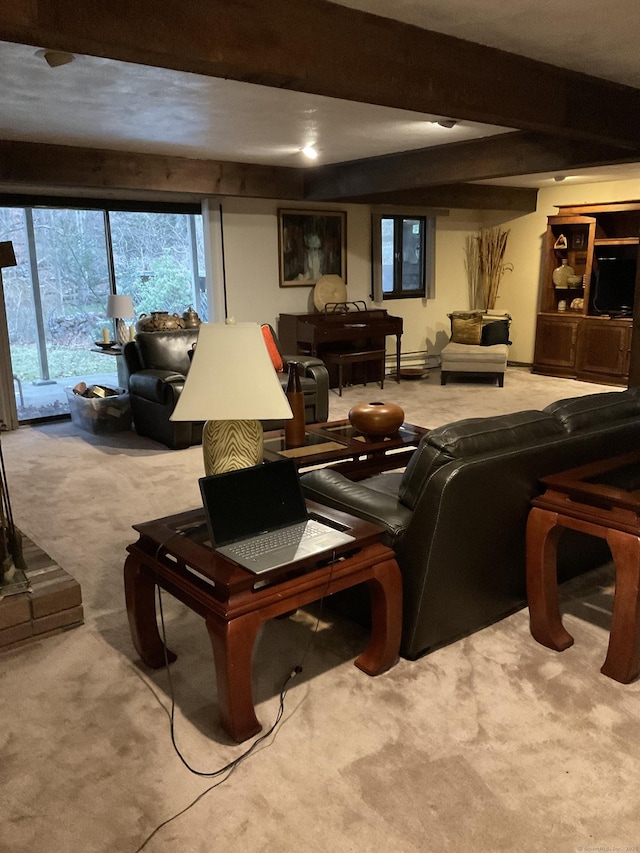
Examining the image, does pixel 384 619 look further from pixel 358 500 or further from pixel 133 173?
pixel 133 173

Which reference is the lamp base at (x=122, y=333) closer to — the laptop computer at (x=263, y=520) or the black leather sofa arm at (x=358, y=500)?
the black leather sofa arm at (x=358, y=500)

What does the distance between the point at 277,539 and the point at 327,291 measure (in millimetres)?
5728

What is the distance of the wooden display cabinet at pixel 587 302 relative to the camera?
723 cm

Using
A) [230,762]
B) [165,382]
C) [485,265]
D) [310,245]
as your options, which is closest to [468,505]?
[230,762]

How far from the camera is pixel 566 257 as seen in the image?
806 centimetres

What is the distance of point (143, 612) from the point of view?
2.31 meters

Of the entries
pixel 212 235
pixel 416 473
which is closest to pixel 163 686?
pixel 416 473

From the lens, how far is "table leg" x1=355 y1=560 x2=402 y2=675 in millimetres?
2137

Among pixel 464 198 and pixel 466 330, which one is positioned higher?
pixel 464 198

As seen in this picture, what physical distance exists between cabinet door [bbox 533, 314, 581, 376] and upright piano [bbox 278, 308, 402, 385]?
180 centimetres

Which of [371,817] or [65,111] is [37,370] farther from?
[371,817]

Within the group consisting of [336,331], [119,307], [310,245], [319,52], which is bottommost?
[336,331]

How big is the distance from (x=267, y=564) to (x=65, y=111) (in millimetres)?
3195

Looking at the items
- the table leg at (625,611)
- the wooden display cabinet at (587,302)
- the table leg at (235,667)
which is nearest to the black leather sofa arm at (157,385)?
the table leg at (235,667)
